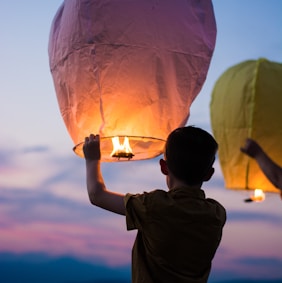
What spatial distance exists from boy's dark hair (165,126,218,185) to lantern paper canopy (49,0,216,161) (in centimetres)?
62

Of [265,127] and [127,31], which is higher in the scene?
[127,31]

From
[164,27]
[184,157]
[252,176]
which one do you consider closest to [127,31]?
[164,27]

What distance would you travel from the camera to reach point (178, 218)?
4.97ft

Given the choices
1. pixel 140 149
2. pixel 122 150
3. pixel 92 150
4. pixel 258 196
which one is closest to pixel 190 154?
pixel 92 150

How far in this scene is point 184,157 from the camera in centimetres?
154

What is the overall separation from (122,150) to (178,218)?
26.9 inches

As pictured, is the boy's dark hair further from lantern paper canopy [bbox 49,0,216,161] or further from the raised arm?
lantern paper canopy [bbox 49,0,216,161]

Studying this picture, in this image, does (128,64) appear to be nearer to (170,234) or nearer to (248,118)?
(248,118)

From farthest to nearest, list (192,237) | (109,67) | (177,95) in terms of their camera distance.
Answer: (177,95) → (109,67) → (192,237)

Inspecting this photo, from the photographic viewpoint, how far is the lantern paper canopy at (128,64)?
2.13 meters

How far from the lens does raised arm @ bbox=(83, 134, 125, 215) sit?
1.59 m

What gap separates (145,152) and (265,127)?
596 mm

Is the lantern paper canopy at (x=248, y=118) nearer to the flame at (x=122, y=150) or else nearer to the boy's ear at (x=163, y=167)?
the flame at (x=122, y=150)

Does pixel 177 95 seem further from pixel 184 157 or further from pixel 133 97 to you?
pixel 184 157
